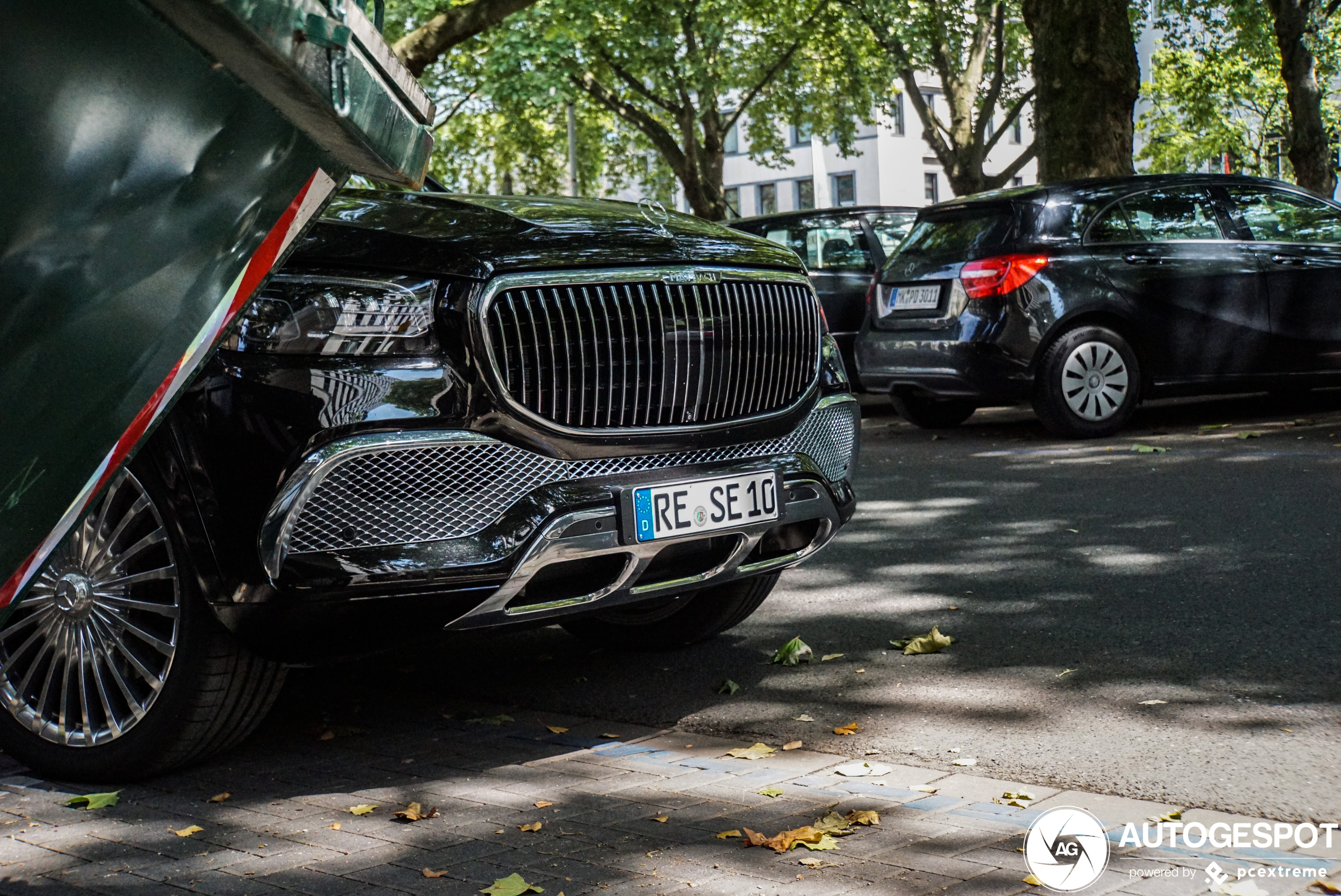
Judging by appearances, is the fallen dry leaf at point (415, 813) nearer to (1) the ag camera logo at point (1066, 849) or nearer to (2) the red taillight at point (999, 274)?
(1) the ag camera logo at point (1066, 849)

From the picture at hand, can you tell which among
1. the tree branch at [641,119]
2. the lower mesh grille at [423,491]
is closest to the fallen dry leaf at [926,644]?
the lower mesh grille at [423,491]

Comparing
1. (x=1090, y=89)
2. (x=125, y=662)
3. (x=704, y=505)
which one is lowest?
(x=125, y=662)

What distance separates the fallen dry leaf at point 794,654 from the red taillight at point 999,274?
572 cm

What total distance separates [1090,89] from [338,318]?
12.1m

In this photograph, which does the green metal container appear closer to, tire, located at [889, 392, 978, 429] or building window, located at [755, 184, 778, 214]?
tire, located at [889, 392, 978, 429]

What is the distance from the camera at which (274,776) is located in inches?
165

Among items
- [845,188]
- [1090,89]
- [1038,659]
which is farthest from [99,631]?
[845,188]

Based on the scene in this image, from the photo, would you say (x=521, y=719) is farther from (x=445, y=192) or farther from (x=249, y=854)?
(x=445, y=192)

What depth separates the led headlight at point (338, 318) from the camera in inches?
148

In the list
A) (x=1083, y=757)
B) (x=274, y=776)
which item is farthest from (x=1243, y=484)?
(x=274, y=776)

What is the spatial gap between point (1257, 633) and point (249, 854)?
3.34m

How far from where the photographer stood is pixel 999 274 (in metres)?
10.4

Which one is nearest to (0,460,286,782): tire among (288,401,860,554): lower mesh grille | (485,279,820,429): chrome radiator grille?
(288,401,860,554): lower mesh grille

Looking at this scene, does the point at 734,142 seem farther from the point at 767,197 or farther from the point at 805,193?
the point at 805,193
